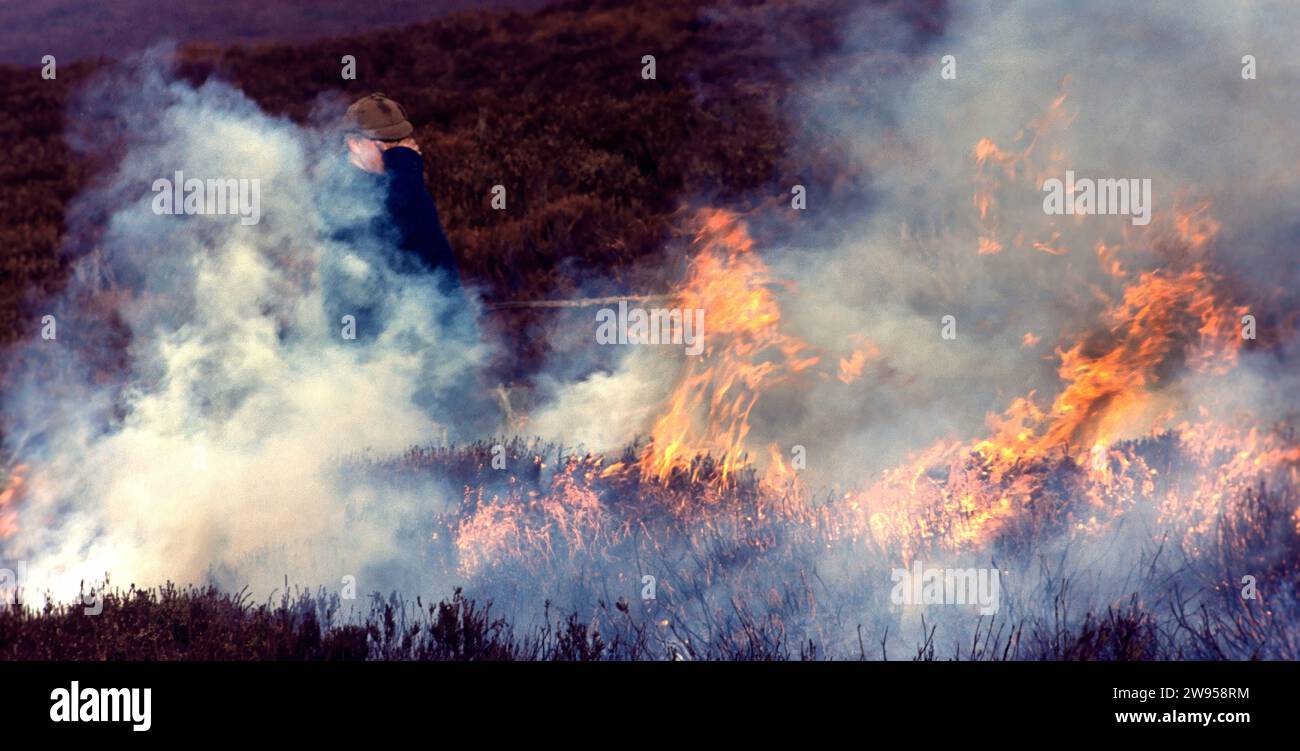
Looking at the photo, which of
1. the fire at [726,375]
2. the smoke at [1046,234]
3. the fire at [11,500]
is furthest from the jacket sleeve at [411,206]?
the fire at [11,500]

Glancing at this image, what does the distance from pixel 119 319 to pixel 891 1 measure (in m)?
14.0

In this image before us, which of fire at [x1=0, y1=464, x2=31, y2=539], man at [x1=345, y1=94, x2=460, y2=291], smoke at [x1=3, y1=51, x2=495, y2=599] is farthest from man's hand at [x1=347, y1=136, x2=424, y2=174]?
fire at [x1=0, y1=464, x2=31, y2=539]

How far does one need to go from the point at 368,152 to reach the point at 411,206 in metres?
0.40

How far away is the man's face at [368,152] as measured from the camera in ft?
24.0

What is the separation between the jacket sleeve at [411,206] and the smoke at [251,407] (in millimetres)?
136

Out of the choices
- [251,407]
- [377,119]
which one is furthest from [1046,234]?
[251,407]

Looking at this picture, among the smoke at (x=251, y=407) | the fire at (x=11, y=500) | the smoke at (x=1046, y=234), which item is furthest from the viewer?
the fire at (x=11, y=500)

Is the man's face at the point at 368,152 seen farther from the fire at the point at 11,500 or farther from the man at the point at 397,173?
the fire at the point at 11,500

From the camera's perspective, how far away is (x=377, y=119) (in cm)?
727

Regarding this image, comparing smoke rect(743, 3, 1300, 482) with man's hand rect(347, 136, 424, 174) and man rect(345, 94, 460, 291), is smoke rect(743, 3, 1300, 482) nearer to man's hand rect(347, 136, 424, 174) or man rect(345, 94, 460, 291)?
man rect(345, 94, 460, 291)

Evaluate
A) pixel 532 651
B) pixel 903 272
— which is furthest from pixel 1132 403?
pixel 532 651

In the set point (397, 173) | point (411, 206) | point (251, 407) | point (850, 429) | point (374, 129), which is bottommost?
point (850, 429)

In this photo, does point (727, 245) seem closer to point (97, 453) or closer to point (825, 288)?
point (825, 288)

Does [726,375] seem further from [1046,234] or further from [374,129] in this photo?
[374,129]
